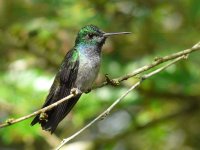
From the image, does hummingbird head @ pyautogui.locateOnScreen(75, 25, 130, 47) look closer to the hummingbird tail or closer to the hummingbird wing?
the hummingbird wing

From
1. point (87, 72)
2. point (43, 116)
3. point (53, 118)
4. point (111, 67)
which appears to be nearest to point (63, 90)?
point (87, 72)

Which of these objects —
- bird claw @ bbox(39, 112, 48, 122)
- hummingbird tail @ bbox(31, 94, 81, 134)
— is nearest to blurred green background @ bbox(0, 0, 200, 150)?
hummingbird tail @ bbox(31, 94, 81, 134)

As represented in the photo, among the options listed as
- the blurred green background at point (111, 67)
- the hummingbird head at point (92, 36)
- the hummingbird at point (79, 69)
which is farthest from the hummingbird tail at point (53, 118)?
the blurred green background at point (111, 67)

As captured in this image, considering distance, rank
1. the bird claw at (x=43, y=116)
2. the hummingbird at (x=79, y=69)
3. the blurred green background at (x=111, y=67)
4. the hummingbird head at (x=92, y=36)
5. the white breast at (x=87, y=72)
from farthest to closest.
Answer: the blurred green background at (x=111, y=67) → the hummingbird head at (x=92, y=36) → the white breast at (x=87, y=72) → the hummingbird at (x=79, y=69) → the bird claw at (x=43, y=116)

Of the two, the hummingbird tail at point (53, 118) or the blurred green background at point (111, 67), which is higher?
the hummingbird tail at point (53, 118)

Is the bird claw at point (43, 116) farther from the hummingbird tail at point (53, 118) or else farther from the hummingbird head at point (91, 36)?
the hummingbird head at point (91, 36)

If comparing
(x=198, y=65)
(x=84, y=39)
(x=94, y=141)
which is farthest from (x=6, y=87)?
(x=198, y=65)

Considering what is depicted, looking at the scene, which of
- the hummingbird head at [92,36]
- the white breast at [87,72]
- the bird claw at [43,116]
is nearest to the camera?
the bird claw at [43,116]
